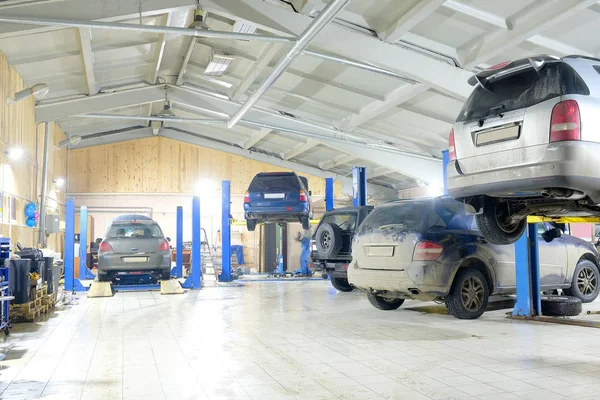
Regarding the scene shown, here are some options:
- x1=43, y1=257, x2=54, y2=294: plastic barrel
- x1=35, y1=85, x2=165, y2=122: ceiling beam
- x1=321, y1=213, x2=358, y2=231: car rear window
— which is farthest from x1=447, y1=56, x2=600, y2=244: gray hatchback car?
x1=35, y1=85, x2=165, y2=122: ceiling beam

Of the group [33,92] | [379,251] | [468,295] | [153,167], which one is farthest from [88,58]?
[153,167]

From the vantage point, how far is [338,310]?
27.7 ft

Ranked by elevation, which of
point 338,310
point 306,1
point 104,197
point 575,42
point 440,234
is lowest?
point 338,310

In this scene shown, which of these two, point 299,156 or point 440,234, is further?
point 299,156

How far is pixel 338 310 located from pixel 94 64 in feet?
27.4

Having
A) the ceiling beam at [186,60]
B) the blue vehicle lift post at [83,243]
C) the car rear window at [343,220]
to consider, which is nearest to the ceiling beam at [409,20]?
the car rear window at [343,220]

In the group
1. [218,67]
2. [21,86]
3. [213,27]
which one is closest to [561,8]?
[213,27]

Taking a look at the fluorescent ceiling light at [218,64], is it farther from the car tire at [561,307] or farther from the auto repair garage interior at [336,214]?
the car tire at [561,307]

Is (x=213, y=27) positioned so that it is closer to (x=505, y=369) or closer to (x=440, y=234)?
(x=440, y=234)

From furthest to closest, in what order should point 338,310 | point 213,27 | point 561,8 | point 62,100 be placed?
point 62,100 → point 213,27 → point 338,310 → point 561,8

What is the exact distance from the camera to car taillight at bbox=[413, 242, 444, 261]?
6637 mm

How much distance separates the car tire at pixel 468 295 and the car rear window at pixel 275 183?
19.8 ft

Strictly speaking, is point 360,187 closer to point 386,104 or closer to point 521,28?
point 386,104

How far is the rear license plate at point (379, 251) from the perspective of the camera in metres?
6.91
